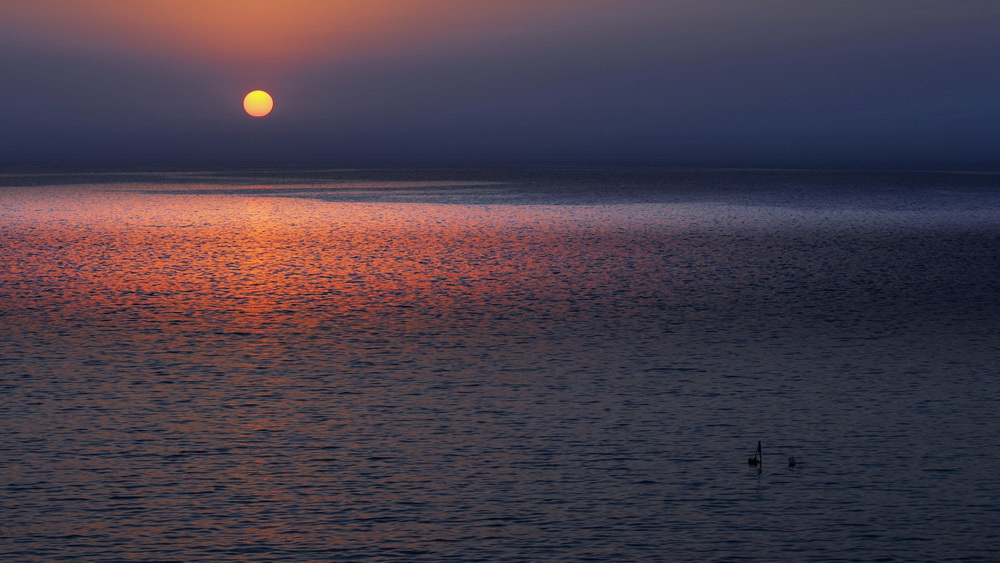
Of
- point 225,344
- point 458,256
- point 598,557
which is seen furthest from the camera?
point 458,256

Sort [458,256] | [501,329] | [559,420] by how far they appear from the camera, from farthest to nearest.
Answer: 1. [458,256]
2. [501,329]
3. [559,420]

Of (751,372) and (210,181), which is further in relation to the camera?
(210,181)

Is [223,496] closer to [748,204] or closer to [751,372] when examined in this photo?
[751,372]

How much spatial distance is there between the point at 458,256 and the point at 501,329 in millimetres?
17806

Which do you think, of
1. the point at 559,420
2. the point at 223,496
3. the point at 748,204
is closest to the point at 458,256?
the point at 559,420

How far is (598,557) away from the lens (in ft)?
41.5

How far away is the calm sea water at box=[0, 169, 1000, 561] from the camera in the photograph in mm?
13484

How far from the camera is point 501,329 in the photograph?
2658 cm

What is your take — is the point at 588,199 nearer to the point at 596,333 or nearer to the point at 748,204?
the point at 748,204

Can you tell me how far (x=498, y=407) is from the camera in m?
19.0

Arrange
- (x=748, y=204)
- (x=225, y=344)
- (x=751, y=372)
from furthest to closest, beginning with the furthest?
(x=748, y=204) → (x=225, y=344) → (x=751, y=372)

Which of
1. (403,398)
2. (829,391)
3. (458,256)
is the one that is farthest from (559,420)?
(458,256)

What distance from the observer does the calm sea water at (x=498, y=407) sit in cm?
1348

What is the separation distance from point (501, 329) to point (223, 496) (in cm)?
1258
